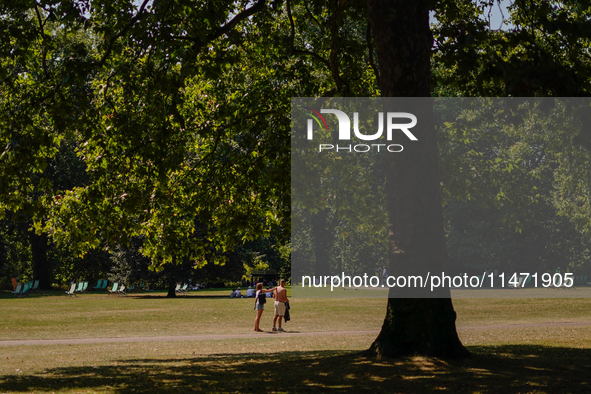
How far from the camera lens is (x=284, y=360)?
1190cm

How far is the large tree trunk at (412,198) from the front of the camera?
998 cm

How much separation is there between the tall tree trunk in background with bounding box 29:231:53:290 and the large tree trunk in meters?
47.7

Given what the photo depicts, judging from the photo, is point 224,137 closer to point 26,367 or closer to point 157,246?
point 157,246

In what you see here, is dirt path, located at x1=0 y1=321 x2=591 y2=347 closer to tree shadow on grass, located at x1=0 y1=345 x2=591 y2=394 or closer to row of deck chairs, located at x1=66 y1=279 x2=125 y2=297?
tree shadow on grass, located at x1=0 y1=345 x2=591 y2=394

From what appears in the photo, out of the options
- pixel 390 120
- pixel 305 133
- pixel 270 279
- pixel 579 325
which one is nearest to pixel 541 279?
pixel 270 279

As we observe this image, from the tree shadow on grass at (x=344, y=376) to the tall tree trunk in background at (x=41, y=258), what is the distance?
1753 inches

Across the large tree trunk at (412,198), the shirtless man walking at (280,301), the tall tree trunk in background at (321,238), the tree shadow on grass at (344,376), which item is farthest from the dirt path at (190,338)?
the tall tree trunk in background at (321,238)

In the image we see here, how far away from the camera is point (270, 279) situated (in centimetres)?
6531

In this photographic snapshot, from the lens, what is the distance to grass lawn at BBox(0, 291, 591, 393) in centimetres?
870

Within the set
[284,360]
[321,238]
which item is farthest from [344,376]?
[321,238]

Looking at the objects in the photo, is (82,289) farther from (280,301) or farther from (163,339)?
(163,339)

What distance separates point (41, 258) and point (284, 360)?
46.8 m

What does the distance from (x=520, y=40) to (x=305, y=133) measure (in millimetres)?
10399

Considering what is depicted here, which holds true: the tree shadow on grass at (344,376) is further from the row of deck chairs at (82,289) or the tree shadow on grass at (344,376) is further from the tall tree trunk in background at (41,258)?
the tall tree trunk in background at (41,258)
